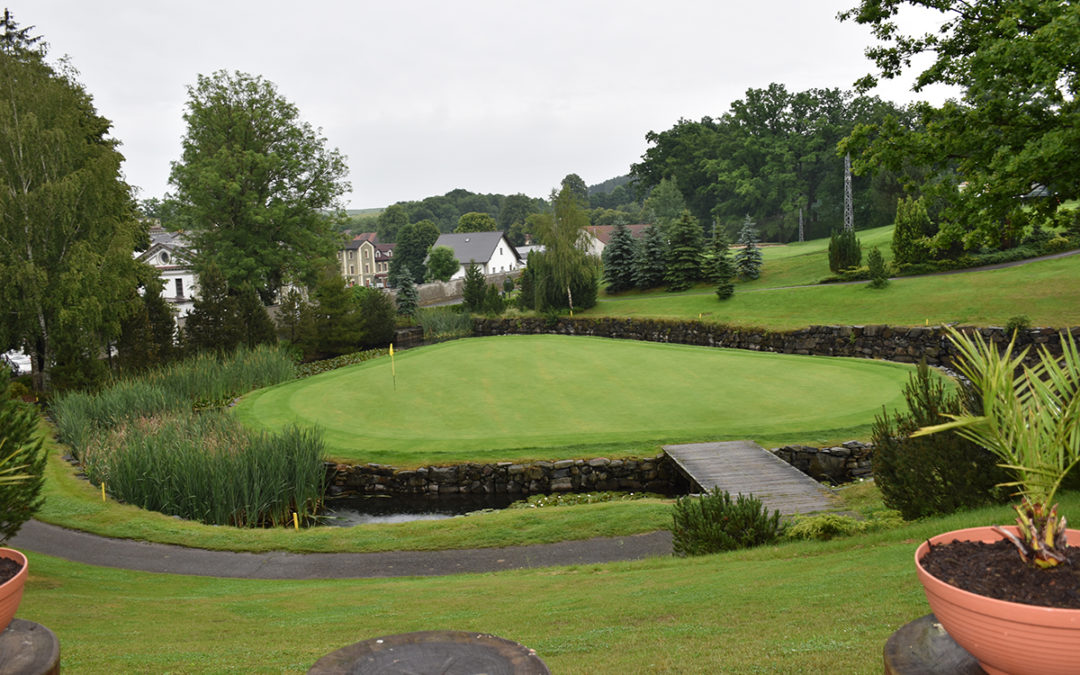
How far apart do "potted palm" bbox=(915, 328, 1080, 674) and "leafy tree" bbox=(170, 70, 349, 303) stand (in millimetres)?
39154

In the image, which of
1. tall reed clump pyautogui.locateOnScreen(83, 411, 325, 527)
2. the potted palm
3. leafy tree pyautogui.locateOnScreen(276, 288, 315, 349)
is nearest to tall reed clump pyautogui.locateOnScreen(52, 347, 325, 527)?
tall reed clump pyautogui.locateOnScreen(83, 411, 325, 527)

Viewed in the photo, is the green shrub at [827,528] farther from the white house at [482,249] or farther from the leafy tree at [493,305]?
the white house at [482,249]

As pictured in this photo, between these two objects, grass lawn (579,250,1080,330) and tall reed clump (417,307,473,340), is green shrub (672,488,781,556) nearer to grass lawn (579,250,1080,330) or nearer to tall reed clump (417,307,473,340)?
grass lawn (579,250,1080,330)

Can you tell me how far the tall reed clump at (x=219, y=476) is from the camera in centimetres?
1369

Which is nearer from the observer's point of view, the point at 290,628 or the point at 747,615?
the point at 747,615

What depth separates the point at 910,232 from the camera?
36.0 meters

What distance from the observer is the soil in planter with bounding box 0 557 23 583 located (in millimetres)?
3484

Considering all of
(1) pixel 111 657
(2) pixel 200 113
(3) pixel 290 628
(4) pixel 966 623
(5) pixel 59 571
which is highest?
(2) pixel 200 113

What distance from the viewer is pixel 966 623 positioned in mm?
Answer: 2619

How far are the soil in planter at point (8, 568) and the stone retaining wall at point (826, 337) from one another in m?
22.7

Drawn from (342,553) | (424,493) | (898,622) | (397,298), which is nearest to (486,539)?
(342,553)

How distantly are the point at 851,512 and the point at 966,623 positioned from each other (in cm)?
919

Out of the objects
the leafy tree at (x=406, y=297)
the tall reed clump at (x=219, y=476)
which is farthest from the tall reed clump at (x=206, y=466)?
the leafy tree at (x=406, y=297)

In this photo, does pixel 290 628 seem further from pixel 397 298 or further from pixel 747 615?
pixel 397 298
